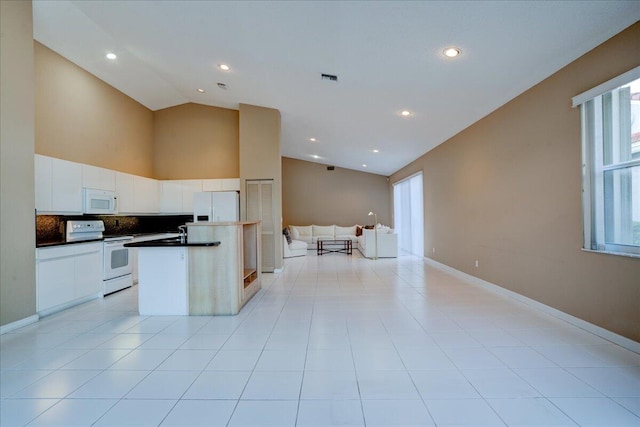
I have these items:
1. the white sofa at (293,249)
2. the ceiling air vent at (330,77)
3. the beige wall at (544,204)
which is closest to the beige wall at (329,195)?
the white sofa at (293,249)

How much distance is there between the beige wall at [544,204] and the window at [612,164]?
0.09 metres

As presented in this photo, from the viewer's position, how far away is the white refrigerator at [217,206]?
20.3 ft

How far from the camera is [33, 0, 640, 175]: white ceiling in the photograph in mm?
2582

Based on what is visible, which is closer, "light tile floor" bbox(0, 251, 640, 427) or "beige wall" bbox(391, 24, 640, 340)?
"light tile floor" bbox(0, 251, 640, 427)

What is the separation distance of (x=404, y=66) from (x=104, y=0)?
138 inches

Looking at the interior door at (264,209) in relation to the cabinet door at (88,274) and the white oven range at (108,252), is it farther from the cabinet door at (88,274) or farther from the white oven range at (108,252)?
the cabinet door at (88,274)

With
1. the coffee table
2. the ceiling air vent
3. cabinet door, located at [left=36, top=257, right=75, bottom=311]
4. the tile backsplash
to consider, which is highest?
the ceiling air vent

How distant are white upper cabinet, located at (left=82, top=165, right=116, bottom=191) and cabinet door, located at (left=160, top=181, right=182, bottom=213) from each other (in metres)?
1.38

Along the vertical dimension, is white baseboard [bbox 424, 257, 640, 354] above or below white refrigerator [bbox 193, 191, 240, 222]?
below

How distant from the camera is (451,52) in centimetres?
309

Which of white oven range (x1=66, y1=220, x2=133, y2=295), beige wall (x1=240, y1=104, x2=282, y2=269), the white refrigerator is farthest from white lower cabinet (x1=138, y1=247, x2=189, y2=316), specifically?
beige wall (x1=240, y1=104, x2=282, y2=269)

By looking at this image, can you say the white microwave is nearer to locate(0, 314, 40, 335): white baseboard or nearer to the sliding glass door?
locate(0, 314, 40, 335): white baseboard

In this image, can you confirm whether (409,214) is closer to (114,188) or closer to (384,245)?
(384,245)

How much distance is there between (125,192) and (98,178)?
714 mm
